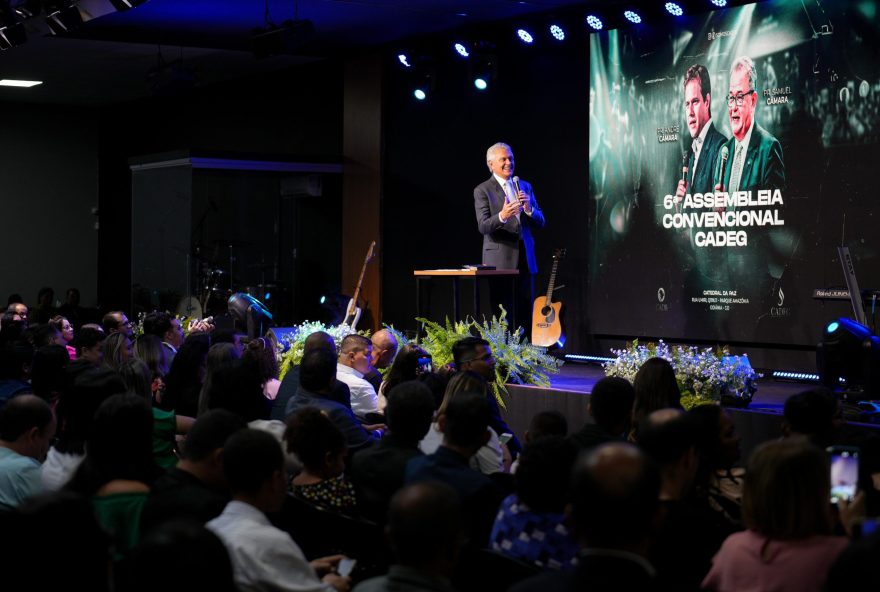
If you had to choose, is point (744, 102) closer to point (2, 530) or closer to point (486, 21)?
point (486, 21)

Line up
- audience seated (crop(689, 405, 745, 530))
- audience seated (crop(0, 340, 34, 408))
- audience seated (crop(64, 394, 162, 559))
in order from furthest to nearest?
audience seated (crop(0, 340, 34, 408)) < audience seated (crop(689, 405, 745, 530)) < audience seated (crop(64, 394, 162, 559))

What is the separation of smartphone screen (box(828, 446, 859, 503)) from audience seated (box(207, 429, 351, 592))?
1.36m

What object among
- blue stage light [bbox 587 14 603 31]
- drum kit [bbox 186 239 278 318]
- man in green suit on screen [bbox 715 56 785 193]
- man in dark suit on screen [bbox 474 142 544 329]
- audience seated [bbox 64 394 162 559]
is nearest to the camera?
audience seated [bbox 64 394 162 559]

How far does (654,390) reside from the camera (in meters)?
4.78

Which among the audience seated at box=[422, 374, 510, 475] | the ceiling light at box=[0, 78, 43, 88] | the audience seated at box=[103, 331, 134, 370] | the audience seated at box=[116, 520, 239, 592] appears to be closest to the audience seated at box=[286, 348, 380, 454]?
the audience seated at box=[422, 374, 510, 475]

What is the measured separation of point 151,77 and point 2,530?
11068 mm

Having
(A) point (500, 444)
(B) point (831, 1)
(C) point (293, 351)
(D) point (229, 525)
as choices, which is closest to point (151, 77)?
(C) point (293, 351)

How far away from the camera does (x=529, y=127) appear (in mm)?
11344

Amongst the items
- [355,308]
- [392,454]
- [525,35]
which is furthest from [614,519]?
[355,308]

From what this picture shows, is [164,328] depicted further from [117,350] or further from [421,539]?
[421,539]

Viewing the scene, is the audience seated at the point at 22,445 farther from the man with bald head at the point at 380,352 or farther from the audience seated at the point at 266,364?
the man with bald head at the point at 380,352

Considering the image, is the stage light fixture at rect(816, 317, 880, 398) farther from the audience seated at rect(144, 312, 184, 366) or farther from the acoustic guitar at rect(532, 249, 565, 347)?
the audience seated at rect(144, 312, 184, 366)

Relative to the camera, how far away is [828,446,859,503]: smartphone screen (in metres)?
3.08

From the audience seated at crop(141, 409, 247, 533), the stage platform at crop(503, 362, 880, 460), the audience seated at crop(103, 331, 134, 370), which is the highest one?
the audience seated at crop(103, 331, 134, 370)
